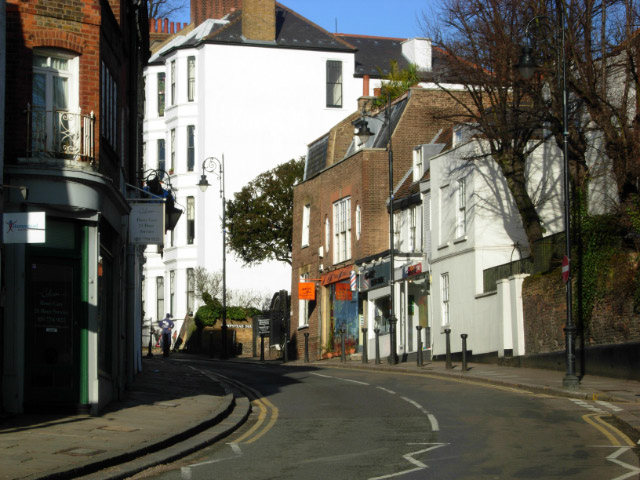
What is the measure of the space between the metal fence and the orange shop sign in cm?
1571

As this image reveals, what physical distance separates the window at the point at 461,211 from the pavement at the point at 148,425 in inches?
368

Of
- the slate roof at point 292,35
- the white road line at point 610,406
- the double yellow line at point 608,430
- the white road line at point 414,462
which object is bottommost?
the white road line at point 414,462

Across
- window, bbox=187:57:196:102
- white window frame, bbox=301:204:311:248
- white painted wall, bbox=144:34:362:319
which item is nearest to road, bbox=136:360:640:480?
white window frame, bbox=301:204:311:248

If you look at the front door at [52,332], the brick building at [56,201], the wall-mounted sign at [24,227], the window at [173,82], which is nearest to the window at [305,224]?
the window at [173,82]

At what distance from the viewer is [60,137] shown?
1761cm

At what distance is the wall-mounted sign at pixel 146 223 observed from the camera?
22.0 meters

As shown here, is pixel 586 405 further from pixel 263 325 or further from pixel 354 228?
pixel 263 325

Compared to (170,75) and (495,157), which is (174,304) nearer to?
(170,75)

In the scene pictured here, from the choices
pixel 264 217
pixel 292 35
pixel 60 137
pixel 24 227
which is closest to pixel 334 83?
pixel 292 35

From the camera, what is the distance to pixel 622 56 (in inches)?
1089

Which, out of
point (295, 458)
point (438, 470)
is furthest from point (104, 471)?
point (438, 470)

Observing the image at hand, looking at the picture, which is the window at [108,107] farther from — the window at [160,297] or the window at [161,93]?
the window at [161,93]

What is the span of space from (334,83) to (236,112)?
271 inches

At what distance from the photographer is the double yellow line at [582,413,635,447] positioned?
558 inches
